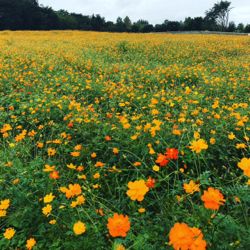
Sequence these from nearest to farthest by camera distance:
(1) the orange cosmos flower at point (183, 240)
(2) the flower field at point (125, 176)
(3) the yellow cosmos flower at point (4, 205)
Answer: (1) the orange cosmos flower at point (183, 240) → (2) the flower field at point (125, 176) → (3) the yellow cosmos flower at point (4, 205)

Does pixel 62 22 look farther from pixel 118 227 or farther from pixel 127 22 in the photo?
pixel 118 227

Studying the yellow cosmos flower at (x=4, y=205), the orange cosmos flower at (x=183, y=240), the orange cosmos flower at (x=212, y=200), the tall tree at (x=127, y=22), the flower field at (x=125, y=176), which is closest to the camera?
the orange cosmos flower at (x=183, y=240)

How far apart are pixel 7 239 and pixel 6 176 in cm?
68

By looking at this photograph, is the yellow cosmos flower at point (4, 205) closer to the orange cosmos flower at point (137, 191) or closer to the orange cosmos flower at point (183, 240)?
the orange cosmos flower at point (137, 191)

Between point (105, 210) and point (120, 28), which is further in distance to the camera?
point (120, 28)

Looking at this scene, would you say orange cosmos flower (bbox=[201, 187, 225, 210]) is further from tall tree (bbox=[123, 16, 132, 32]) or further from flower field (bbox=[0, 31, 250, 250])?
tall tree (bbox=[123, 16, 132, 32])

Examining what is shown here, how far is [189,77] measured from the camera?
6.80m

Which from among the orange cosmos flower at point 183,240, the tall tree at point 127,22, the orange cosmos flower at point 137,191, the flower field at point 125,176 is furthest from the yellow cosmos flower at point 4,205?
the tall tree at point 127,22

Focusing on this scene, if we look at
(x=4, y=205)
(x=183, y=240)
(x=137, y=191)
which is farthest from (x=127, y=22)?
(x=183, y=240)

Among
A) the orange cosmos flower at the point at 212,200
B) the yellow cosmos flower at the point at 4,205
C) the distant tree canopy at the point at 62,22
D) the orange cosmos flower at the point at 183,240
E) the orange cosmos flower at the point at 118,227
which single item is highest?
the distant tree canopy at the point at 62,22

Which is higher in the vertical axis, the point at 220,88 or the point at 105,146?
the point at 220,88

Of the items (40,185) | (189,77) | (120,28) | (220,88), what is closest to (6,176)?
(40,185)

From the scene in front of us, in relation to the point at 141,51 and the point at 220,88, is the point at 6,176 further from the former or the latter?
the point at 141,51

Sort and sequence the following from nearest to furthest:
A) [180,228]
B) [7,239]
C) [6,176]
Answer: [180,228] → [7,239] → [6,176]
